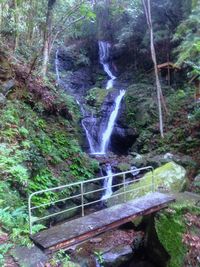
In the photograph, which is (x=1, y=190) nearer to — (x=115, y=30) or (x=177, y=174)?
(x=177, y=174)

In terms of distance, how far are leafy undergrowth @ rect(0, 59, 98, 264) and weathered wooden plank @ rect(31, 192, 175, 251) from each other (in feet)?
1.53

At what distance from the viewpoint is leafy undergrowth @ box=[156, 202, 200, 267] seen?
504 centimetres

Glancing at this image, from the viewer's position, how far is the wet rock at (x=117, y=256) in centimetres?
631

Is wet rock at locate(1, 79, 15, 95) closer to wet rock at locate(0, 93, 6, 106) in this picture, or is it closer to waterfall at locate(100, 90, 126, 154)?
wet rock at locate(0, 93, 6, 106)

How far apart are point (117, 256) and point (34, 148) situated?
4045 millimetres

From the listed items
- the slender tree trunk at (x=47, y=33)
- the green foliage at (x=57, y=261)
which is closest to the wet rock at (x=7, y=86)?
the slender tree trunk at (x=47, y=33)

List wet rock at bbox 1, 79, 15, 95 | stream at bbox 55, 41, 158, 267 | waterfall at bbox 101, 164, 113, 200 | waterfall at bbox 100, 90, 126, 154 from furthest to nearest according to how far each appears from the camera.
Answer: waterfall at bbox 100, 90, 126, 154 → waterfall at bbox 101, 164, 113, 200 → wet rock at bbox 1, 79, 15, 95 → stream at bbox 55, 41, 158, 267

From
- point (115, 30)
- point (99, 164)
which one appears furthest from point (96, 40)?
point (99, 164)

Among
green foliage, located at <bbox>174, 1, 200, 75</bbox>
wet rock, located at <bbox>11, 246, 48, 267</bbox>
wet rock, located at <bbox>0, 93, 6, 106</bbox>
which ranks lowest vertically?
wet rock, located at <bbox>11, 246, 48, 267</bbox>

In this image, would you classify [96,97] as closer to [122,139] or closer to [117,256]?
[122,139]

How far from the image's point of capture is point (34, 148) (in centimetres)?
874

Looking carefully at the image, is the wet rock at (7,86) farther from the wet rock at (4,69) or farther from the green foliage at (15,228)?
the green foliage at (15,228)

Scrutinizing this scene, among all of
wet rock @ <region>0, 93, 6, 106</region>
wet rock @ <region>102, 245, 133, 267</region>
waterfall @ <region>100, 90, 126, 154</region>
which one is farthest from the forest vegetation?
wet rock @ <region>102, 245, 133, 267</region>

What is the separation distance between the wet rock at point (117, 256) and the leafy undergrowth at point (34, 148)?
6.85 feet
